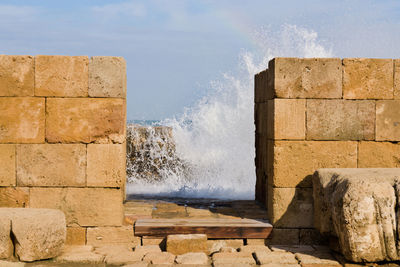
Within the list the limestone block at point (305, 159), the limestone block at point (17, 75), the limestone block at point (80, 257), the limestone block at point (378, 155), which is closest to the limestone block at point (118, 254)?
the limestone block at point (80, 257)

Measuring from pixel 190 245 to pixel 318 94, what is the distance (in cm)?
246

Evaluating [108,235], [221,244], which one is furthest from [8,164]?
[221,244]

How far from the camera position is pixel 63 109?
6277mm

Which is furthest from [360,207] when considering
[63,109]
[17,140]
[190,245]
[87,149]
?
[17,140]

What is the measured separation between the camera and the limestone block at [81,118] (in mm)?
6270

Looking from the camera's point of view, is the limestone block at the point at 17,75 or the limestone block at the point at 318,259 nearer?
the limestone block at the point at 318,259

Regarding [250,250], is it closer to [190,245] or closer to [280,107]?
[190,245]

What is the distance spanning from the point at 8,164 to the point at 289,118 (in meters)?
3.58

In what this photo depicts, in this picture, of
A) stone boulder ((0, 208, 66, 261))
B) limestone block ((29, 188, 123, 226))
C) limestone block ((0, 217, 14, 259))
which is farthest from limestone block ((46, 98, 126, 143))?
limestone block ((0, 217, 14, 259))

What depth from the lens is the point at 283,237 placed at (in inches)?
253

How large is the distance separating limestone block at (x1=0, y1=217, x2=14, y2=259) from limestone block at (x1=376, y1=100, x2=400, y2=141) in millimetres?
4580

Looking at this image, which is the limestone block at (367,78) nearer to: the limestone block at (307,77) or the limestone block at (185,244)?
the limestone block at (307,77)

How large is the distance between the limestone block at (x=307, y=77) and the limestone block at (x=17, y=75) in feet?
10.0

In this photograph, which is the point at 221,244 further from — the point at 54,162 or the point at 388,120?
the point at 388,120
